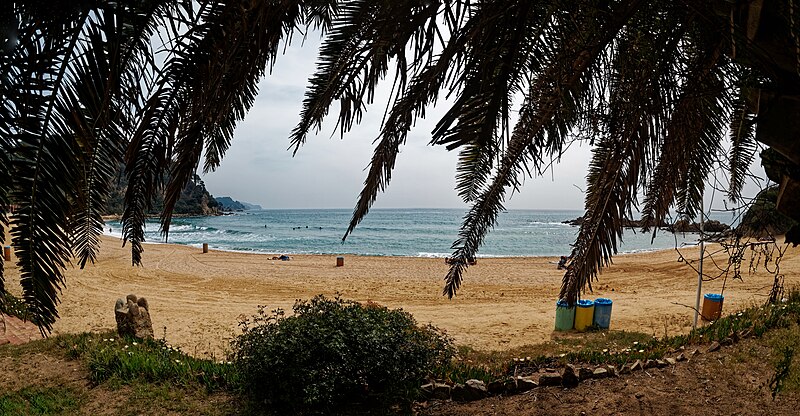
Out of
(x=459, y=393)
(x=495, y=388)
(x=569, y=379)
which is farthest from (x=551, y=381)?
(x=459, y=393)

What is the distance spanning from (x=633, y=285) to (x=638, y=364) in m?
13.0

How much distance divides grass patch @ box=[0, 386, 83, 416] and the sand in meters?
2.38

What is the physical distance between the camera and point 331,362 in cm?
400

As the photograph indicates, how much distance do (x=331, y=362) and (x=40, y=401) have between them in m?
3.06

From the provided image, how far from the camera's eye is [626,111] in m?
3.04

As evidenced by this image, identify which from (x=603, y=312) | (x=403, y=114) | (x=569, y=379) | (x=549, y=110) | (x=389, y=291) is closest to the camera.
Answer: (x=403, y=114)

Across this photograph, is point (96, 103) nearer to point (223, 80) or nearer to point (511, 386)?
point (223, 80)

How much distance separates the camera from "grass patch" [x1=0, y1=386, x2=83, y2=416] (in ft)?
14.1

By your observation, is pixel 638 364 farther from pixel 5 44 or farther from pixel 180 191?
pixel 5 44

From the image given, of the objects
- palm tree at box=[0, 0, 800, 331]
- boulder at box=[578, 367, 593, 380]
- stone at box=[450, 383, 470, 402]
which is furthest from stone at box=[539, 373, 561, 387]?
palm tree at box=[0, 0, 800, 331]

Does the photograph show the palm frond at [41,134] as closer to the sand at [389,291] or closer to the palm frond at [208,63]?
the palm frond at [208,63]

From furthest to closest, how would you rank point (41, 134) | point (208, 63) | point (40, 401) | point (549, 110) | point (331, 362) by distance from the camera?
point (40, 401) → point (331, 362) → point (549, 110) → point (208, 63) → point (41, 134)

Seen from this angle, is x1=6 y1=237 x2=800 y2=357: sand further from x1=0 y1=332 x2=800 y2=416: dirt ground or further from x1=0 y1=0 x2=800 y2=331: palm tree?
x1=0 y1=0 x2=800 y2=331: palm tree

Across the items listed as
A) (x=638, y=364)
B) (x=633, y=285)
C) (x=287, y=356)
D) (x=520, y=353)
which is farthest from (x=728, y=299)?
(x=287, y=356)
